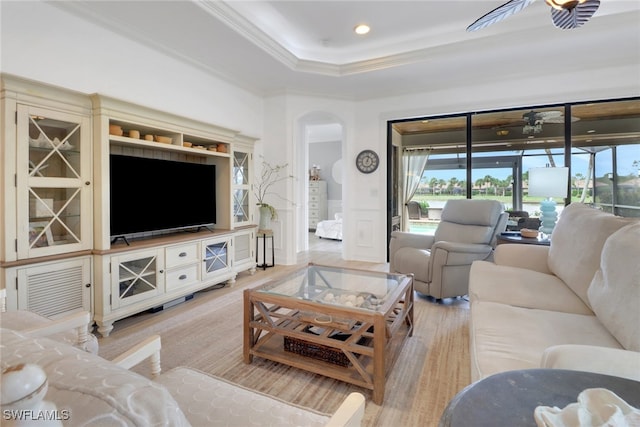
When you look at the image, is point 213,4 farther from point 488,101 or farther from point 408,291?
point 488,101

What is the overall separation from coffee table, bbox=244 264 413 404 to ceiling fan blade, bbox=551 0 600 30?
2.14m

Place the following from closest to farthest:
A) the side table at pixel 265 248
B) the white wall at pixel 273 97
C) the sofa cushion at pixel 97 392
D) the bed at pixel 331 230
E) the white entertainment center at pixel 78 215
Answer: the sofa cushion at pixel 97 392
the white entertainment center at pixel 78 215
the white wall at pixel 273 97
the side table at pixel 265 248
the bed at pixel 331 230

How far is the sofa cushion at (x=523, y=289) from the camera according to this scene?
5.92 ft

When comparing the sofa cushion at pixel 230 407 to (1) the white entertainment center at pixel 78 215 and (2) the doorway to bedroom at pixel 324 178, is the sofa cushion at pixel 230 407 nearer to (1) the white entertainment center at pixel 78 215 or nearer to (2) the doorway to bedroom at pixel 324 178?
(1) the white entertainment center at pixel 78 215

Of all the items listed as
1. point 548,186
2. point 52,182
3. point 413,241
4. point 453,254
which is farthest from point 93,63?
point 548,186

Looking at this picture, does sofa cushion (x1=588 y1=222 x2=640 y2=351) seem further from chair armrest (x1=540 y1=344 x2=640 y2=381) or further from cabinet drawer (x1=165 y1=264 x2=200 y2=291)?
cabinet drawer (x1=165 y1=264 x2=200 y2=291)

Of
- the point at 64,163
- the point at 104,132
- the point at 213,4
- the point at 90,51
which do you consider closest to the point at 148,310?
the point at 64,163

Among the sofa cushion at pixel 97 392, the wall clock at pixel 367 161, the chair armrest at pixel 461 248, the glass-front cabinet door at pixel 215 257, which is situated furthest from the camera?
the wall clock at pixel 367 161

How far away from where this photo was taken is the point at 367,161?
5.07m

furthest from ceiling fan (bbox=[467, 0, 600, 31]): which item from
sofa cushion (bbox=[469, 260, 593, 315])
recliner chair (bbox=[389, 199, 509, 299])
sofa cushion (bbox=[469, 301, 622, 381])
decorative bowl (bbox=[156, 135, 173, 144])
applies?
decorative bowl (bbox=[156, 135, 173, 144])

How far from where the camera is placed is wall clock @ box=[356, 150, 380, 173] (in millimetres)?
5016

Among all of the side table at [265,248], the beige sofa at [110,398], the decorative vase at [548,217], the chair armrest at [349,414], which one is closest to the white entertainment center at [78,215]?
the side table at [265,248]

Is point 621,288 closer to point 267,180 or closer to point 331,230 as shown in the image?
point 267,180

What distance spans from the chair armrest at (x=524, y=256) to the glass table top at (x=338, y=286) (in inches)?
38.6
